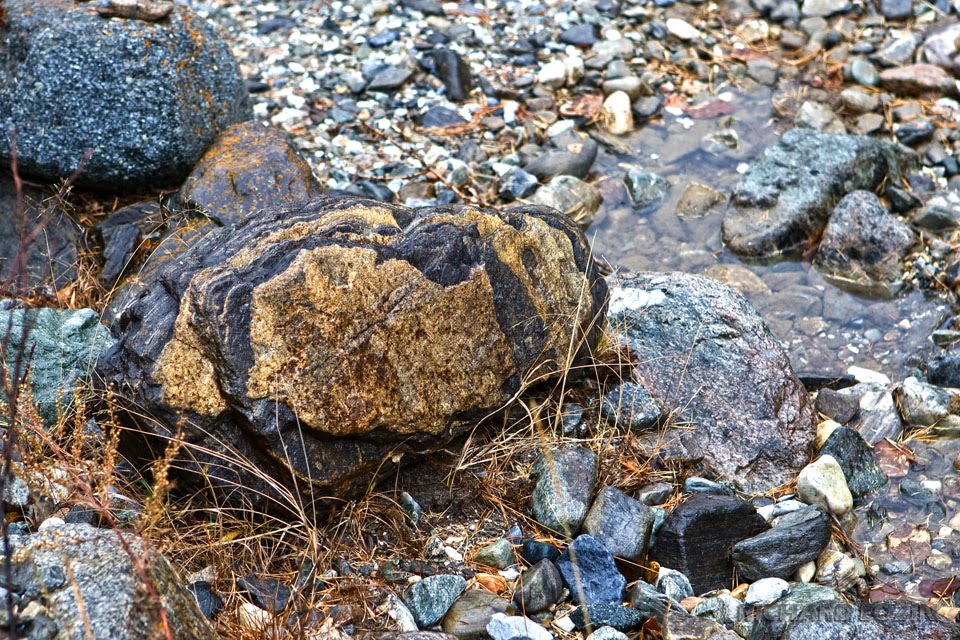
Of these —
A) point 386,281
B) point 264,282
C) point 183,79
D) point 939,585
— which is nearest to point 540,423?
point 386,281

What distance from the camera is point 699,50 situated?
6.54 m

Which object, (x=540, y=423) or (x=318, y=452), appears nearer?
(x=318, y=452)

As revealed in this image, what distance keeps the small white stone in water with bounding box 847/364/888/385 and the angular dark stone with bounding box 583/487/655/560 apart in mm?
1593

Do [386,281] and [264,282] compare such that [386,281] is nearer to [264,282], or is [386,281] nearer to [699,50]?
[264,282]

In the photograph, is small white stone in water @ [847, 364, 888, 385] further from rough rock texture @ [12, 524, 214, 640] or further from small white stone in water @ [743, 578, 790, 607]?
rough rock texture @ [12, 524, 214, 640]

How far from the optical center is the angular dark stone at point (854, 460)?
383 centimetres

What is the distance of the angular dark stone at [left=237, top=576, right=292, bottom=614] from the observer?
117 inches

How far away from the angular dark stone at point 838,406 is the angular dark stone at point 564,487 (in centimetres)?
128

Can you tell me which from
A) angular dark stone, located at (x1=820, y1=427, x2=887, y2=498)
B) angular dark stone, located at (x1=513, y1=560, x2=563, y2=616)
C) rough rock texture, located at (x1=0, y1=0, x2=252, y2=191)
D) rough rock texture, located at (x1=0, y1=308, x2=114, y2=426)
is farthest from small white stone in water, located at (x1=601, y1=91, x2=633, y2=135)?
angular dark stone, located at (x1=513, y1=560, x2=563, y2=616)

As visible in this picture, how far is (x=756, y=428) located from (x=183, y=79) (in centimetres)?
316

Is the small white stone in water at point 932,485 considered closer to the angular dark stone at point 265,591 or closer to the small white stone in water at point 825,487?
the small white stone in water at point 825,487

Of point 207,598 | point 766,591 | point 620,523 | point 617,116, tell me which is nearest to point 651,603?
point 620,523

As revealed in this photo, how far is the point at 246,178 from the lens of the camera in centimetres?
446

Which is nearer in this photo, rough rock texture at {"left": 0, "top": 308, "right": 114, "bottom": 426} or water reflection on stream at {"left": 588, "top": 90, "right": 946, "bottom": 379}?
rough rock texture at {"left": 0, "top": 308, "right": 114, "bottom": 426}
